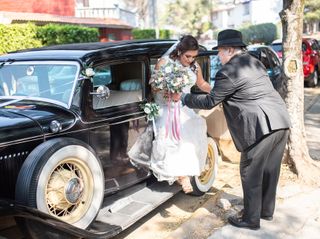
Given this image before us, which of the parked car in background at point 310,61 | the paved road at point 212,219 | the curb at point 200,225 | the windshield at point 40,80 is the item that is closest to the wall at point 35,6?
the parked car in background at point 310,61

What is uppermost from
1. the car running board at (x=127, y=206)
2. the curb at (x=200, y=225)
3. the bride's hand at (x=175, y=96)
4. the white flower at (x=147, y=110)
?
the bride's hand at (x=175, y=96)

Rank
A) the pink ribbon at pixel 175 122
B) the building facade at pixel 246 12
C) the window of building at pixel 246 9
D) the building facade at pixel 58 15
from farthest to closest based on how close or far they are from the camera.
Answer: the window of building at pixel 246 9, the building facade at pixel 246 12, the building facade at pixel 58 15, the pink ribbon at pixel 175 122

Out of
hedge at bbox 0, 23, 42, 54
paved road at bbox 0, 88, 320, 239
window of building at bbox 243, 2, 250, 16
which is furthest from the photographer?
window of building at bbox 243, 2, 250, 16

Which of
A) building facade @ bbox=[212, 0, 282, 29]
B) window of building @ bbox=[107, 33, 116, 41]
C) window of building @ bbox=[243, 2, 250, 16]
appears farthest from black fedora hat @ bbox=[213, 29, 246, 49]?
window of building @ bbox=[243, 2, 250, 16]

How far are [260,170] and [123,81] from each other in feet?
6.10

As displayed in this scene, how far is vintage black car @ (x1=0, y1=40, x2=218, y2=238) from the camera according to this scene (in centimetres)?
331

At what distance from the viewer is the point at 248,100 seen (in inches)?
154

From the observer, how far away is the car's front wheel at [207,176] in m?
5.21

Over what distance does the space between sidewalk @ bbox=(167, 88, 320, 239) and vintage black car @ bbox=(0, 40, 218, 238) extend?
0.42 meters

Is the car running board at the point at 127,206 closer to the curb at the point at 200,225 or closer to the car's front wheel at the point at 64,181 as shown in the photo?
the car's front wheel at the point at 64,181

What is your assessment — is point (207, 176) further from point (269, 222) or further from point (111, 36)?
point (111, 36)

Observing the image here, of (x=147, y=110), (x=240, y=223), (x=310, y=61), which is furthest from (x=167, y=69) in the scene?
(x=310, y=61)

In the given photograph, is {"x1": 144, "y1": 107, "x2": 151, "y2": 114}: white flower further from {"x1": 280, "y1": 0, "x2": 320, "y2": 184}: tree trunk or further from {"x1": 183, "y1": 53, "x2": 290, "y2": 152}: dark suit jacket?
{"x1": 280, "y1": 0, "x2": 320, "y2": 184}: tree trunk

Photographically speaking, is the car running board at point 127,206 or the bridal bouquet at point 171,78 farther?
the bridal bouquet at point 171,78
